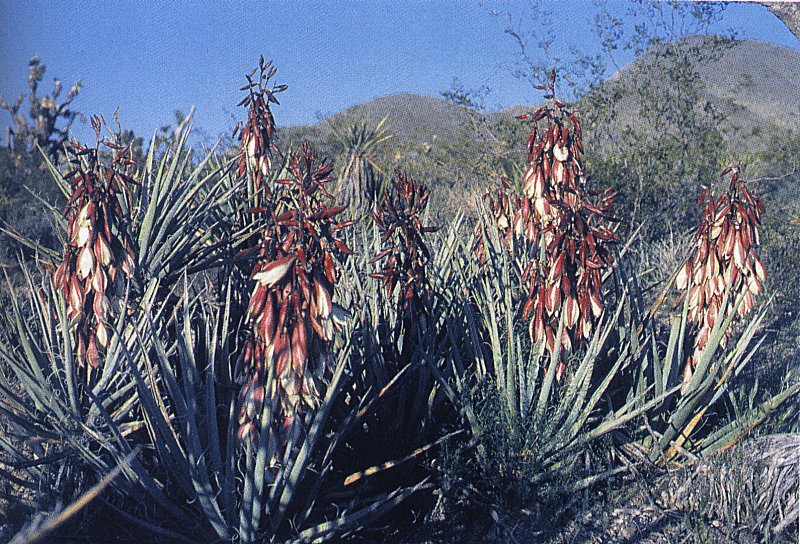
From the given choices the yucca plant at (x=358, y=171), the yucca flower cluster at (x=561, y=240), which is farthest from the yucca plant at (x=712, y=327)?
the yucca plant at (x=358, y=171)

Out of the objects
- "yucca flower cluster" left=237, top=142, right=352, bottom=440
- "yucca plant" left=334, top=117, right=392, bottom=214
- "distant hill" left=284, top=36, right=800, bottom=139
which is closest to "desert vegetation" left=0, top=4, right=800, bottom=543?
"yucca flower cluster" left=237, top=142, right=352, bottom=440

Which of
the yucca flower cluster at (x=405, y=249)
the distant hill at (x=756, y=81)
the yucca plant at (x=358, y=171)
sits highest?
the distant hill at (x=756, y=81)

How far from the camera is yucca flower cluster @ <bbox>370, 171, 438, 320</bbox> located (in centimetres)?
257

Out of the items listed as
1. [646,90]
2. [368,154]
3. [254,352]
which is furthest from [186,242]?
[646,90]

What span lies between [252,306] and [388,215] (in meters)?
1.00

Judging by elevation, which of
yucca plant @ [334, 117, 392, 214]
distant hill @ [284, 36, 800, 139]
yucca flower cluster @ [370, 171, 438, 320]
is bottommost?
yucca flower cluster @ [370, 171, 438, 320]

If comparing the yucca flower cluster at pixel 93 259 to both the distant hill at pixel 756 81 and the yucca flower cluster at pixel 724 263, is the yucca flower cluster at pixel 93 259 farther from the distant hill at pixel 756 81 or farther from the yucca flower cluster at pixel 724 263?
the distant hill at pixel 756 81

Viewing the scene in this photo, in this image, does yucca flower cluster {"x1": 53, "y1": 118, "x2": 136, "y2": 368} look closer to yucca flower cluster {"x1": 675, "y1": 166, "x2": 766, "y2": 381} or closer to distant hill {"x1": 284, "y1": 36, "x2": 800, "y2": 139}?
yucca flower cluster {"x1": 675, "y1": 166, "x2": 766, "y2": 381}

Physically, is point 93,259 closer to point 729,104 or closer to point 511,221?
point 511,221

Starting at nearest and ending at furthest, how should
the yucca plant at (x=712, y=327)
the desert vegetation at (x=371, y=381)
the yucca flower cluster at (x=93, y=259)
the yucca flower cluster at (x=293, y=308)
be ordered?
the yucca flower cluster at (x=293, y=308), the desert vegetation at (x=371, y=381), the yucca flower cluster at (x=93, y=259), the yucca plant at (x=712, y=327)

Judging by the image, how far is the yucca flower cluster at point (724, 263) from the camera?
2.51 m

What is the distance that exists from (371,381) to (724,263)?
151cm

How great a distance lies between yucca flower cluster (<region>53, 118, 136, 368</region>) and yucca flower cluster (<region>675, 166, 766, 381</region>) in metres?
2.24

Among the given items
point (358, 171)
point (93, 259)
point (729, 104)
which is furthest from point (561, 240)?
point (729, 104)
